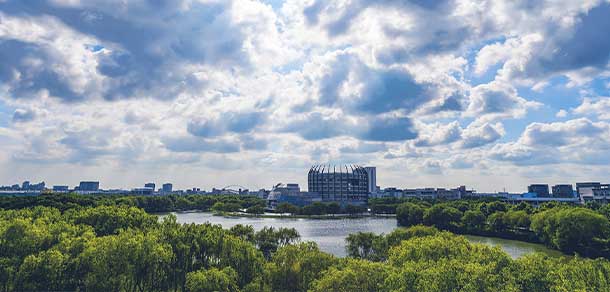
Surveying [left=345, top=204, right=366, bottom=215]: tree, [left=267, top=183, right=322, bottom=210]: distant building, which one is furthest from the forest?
[left=267, top=183, right=322, bottom=210]: distant building

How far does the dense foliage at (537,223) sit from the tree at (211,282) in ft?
141

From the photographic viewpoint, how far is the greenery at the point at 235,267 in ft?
69.4

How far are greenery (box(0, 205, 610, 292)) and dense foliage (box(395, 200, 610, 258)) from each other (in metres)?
32.3

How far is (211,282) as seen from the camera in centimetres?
2412

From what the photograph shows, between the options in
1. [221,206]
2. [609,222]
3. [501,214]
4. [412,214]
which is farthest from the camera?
[221,206]

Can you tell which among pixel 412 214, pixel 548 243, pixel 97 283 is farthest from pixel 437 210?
pixel 97 283

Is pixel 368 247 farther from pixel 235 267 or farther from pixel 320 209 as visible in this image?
pixel 320 209

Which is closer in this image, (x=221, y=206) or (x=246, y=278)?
(x=246, y=278)

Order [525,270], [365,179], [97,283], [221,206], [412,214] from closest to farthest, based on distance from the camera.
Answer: [525,270]
[97,283]
[412,214]
[221,206]
[365,179]

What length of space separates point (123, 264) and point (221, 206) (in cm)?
12178

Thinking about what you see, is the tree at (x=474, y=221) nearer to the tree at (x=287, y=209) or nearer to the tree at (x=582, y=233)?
the tree at (x=582, y=233)

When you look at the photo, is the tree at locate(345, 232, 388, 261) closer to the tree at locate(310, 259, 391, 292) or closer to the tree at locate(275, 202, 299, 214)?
the tree at locate(310, 259, 391, 292)

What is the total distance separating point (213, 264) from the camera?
28266 mm

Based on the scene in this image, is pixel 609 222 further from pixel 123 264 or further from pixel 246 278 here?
pixel 123 264
